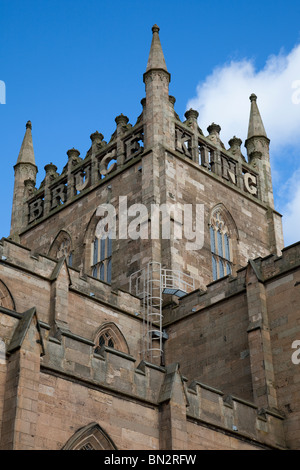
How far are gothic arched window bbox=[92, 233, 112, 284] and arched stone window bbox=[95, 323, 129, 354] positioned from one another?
224 inches

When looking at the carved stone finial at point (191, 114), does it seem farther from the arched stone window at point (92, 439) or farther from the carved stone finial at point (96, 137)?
the arched stone window at point (92, 439)

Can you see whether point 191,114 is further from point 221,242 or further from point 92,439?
point 92,439

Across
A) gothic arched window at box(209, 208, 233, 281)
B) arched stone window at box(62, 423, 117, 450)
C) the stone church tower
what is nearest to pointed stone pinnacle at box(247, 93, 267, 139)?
the stone church tower

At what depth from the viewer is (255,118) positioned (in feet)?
136

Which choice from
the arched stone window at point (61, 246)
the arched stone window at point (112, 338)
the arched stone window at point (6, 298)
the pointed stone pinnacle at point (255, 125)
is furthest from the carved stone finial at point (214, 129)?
the arched stone window at point (6, 298)

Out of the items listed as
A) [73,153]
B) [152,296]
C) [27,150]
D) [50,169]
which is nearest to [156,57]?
[73,153]

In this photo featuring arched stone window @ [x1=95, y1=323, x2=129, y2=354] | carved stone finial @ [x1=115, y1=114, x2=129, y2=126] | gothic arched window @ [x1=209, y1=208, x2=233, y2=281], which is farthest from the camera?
carved stone finial @ [x1=115, y1=114, x2=129, y2=126]

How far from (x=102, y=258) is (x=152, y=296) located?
526 centimetres

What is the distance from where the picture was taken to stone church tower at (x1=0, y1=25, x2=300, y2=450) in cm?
1744

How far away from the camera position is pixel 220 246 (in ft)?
113

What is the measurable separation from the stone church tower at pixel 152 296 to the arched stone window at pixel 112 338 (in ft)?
0.15

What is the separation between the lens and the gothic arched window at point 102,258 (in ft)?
110

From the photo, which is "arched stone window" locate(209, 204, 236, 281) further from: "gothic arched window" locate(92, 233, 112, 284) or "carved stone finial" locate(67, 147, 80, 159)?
"carved stone finial" locate(67, 147, 80, 159)

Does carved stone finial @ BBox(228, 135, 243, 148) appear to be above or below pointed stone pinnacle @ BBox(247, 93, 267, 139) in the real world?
below
